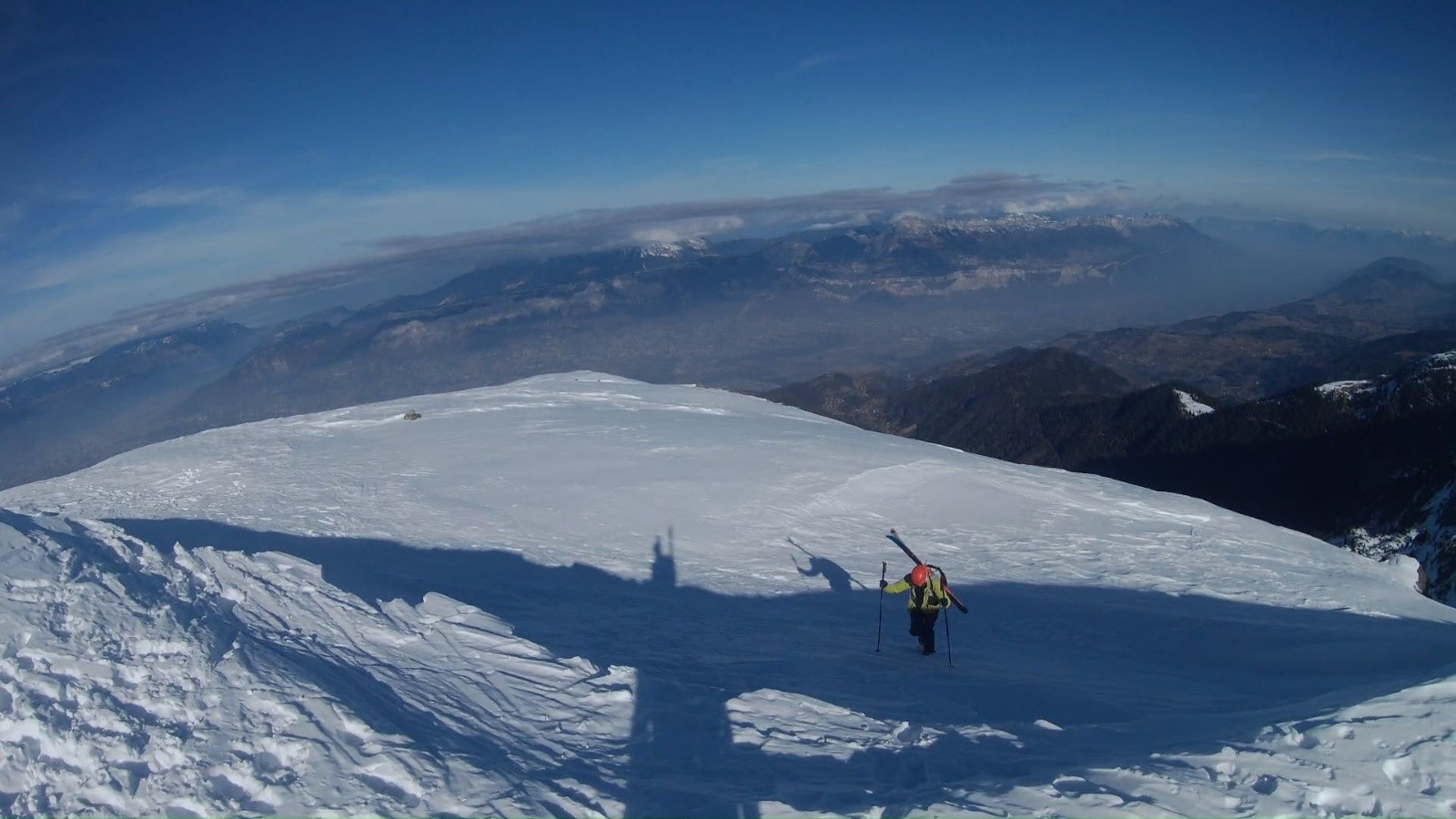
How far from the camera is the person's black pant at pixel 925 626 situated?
1103 cm

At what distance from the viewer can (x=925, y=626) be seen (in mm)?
11102

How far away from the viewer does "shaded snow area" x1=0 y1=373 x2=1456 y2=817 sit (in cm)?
622

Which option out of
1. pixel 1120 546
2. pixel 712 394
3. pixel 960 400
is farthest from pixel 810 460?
pixel 960 400

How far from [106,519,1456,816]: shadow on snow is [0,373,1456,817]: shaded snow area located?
67 mm

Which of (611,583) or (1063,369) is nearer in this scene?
(611,583)

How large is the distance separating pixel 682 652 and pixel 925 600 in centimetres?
391

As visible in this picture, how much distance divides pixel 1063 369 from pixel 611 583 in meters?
164

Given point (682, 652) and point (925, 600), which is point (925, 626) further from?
point (682, 652)

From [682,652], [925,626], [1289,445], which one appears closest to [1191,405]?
[1289,445]

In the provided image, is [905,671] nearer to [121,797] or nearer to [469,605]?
[469,605]

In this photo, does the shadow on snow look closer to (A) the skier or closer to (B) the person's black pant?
(B) the person's black pant

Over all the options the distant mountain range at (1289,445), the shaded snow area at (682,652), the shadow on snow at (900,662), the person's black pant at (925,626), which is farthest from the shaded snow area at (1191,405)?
the person's black pant at (925,626)

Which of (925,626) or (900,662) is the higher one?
(925,626)

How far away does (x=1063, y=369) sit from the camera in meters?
157
